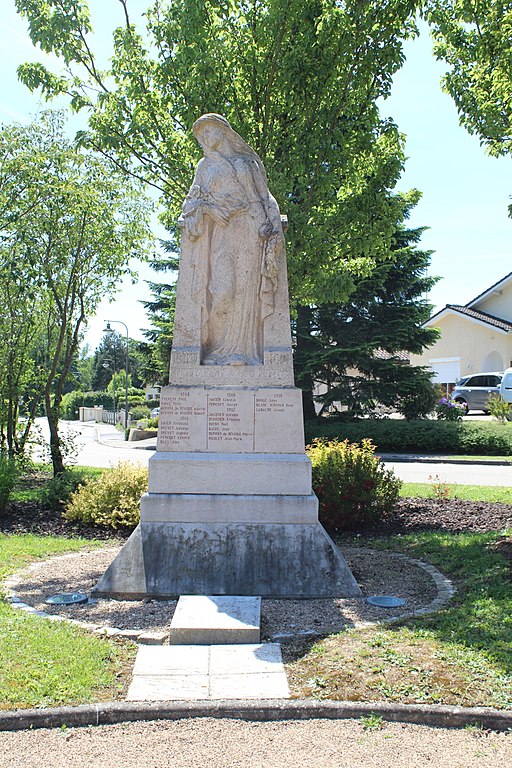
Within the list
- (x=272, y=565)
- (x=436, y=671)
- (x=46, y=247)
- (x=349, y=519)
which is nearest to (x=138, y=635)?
(x=272, y=565)

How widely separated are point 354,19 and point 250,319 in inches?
217

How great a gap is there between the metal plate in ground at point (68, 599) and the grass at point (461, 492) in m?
7.21

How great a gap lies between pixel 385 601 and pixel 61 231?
969 cm

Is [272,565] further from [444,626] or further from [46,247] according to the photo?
[46,247]

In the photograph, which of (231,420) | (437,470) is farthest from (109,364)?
(231,420)

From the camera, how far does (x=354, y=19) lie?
9.80 m

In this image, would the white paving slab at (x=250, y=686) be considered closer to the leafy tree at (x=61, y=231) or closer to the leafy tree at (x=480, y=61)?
the leafy tree at (x=480, y=61)

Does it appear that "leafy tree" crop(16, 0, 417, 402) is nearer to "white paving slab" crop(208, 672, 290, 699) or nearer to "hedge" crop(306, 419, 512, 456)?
"white paving slab" crop(208, 672, 290, 699)

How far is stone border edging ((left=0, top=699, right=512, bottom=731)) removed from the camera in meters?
3.61

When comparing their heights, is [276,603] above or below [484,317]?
below

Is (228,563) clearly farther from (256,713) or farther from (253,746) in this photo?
(253,746)

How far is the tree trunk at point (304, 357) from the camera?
24062mm

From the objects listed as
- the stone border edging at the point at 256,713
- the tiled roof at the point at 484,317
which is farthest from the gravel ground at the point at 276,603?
the tiled roof at the point at 484,317

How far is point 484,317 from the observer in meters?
36.6
